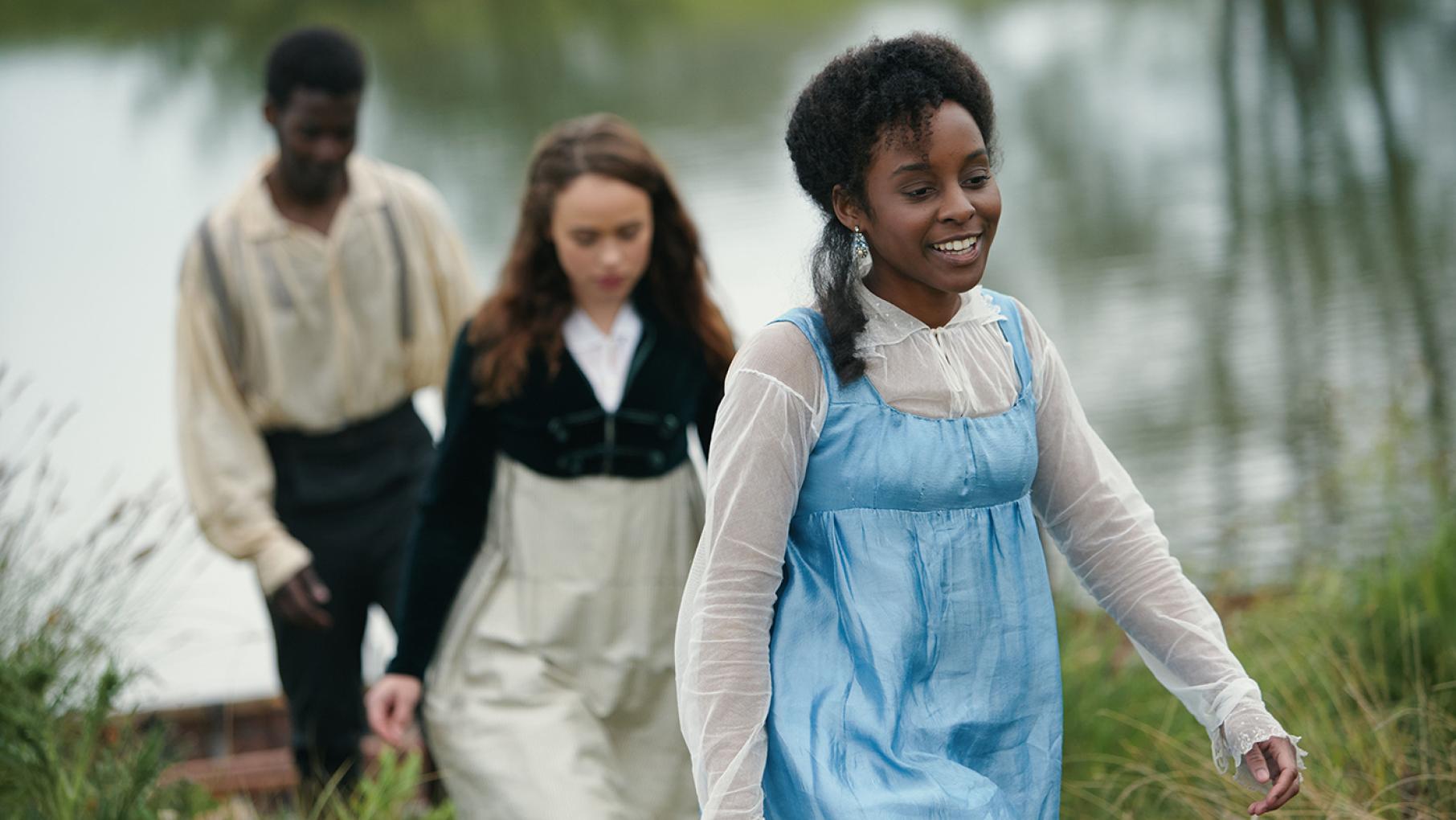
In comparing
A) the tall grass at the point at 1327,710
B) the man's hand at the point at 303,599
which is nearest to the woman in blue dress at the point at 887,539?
the tall grass at the point at 1327,710

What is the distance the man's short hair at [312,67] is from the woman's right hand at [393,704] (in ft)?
5.91

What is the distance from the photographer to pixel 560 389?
151 inches

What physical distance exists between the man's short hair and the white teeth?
283 cm

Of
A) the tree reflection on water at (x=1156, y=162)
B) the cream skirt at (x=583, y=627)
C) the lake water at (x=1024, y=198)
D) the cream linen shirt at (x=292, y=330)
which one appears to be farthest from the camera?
the tree reflection on water at (x=1156, y=162)

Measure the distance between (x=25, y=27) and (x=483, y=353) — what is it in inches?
564

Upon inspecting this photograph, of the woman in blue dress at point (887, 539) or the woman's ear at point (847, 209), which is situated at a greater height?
the woman's ear at point (847, 209)

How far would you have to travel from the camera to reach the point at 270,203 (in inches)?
194

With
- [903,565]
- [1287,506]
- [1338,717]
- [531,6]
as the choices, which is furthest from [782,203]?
[903,565]

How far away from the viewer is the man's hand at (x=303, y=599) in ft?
15.0

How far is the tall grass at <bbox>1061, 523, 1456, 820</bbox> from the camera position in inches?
144

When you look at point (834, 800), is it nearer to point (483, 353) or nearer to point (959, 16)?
point (483, 353)

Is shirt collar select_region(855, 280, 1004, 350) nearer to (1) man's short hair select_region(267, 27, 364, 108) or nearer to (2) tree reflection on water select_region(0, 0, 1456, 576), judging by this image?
(2) tree reflection on water select_region(0, 0, 1456, 576)

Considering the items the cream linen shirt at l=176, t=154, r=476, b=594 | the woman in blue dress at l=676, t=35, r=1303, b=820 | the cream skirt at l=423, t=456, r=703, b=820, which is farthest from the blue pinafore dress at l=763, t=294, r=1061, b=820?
the cream linen shirt at l=176, t=154, r=476, b=594

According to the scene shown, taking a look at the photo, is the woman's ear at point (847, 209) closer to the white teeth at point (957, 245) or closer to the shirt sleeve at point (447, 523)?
the white teeth at point (957, 245)
